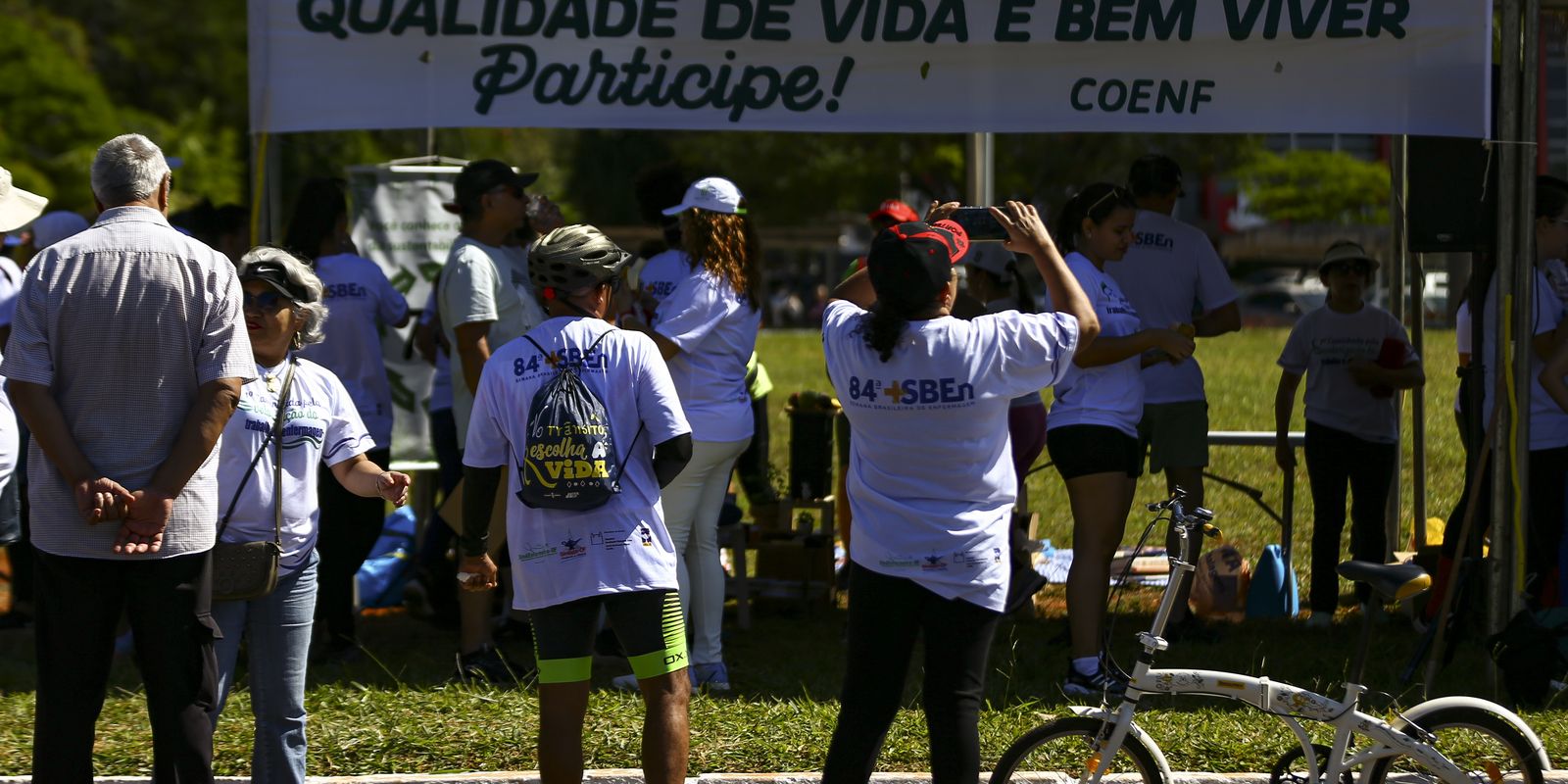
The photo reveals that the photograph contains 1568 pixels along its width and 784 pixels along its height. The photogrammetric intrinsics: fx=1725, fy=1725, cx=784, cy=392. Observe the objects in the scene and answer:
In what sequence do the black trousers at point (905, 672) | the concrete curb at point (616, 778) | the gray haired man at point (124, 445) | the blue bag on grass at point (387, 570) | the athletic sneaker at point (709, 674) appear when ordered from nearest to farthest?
1. the gray haired man at point (124, 445)
2. the black trousers at point (905, 672)
3. the concrete curb at point (616, 778)
4. the athletic sneaker at point (709, 674)
5. the blue bag on grass at point (387, 570)

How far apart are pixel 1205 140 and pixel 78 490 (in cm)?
3523

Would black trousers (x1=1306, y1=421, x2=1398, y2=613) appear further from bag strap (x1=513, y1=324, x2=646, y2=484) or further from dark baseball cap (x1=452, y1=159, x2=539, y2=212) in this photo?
bag strap (x1=513, y1=324, x2=646, y2=484)

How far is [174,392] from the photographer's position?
4.10m

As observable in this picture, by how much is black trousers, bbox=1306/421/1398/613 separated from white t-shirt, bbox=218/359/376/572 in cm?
462

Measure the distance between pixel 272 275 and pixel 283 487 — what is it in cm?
56

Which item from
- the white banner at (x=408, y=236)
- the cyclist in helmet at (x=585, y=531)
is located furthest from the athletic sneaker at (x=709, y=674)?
the white banner at (x=408, y=236)

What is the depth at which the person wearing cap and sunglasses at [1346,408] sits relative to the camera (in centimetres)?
749

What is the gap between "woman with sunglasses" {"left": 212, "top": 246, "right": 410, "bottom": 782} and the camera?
439cm

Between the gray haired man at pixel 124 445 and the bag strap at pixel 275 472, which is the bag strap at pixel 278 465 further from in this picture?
the gray haired man at pixel 124 445

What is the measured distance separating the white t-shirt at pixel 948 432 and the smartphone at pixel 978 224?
0.60 m

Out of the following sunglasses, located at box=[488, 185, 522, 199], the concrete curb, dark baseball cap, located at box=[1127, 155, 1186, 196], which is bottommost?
the concrete curb

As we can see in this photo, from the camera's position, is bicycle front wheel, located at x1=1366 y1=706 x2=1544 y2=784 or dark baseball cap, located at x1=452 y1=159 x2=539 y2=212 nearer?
bicycle front wheel, located at x1=1366 y1=706 x2=1544 y2=784

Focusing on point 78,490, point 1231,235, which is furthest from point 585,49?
point 1231,235

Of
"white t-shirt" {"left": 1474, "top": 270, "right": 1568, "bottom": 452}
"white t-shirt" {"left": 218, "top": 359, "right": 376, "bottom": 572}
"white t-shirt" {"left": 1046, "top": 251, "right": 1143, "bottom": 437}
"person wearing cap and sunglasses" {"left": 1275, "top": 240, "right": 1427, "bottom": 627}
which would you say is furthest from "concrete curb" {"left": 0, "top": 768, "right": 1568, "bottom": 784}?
"person wearing cap and sunglasses" {"left": 1275, "top": 240, "right": 1427, "bottom": 627}
